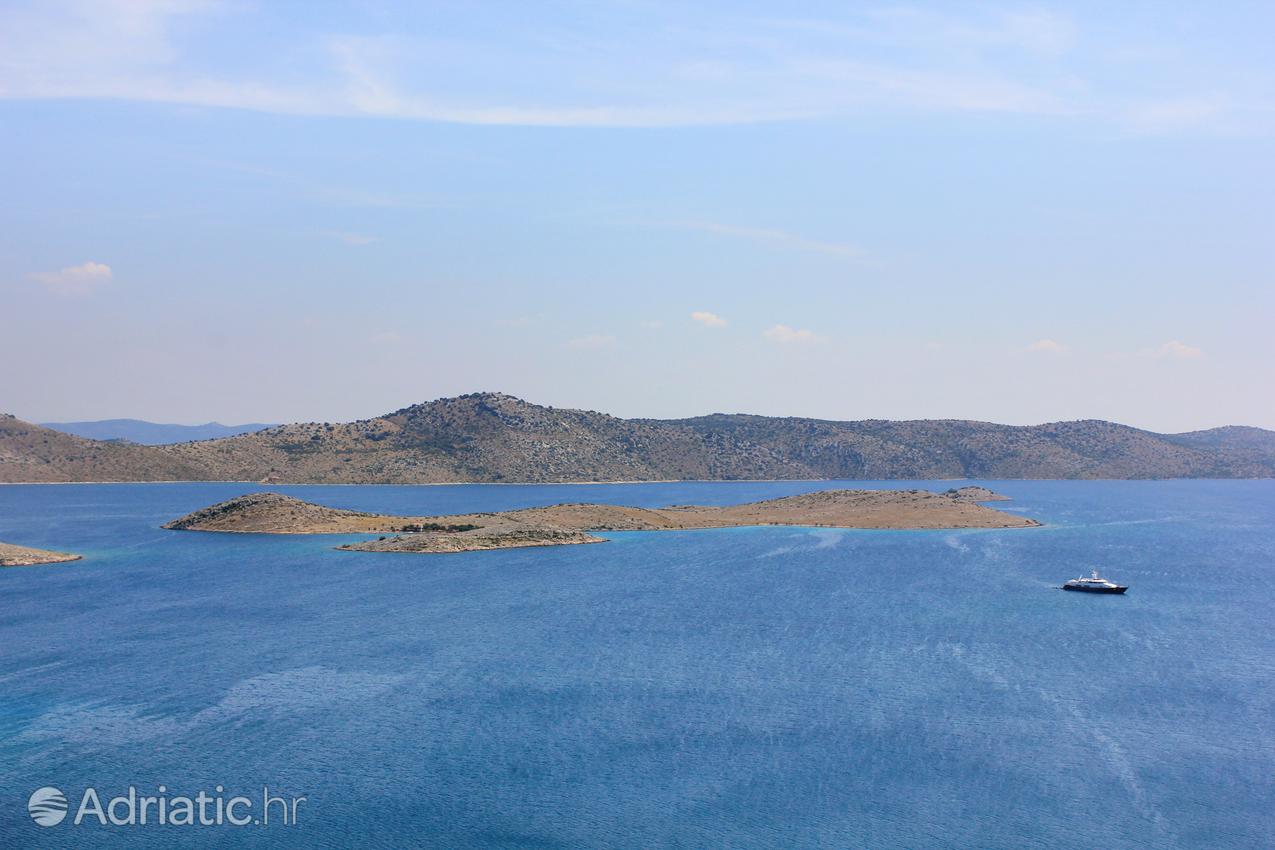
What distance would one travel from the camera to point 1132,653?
7569 cm

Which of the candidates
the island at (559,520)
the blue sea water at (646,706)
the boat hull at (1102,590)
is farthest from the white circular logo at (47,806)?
the boat hull at (1102,590)

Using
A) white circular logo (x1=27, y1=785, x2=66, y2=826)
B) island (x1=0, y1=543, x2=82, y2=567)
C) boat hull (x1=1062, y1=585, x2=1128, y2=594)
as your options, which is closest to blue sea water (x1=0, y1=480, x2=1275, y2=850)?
white circular logo (x1=27, y1=785, x2=66, y2=826)

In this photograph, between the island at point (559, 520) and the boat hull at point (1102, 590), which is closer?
the boat hull at point (1102, 590)

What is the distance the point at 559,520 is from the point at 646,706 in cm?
9791

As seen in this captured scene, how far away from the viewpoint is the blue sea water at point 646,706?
43.5 metres

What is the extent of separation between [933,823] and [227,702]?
3951 cm

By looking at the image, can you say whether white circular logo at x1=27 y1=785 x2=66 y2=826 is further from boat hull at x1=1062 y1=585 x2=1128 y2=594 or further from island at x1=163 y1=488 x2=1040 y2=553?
boat hull at x1=1062 y1=585 x2=1128 y2=594

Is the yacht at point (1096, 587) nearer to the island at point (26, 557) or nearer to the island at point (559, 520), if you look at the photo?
the island at point (559, 520)

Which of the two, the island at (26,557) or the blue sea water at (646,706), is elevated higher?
the island at (26,557)

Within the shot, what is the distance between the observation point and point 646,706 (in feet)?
195

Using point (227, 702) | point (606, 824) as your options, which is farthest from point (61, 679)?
point (606, 824)

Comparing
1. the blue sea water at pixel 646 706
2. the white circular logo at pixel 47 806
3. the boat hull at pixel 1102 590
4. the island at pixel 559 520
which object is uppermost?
the island at pixel 559 520

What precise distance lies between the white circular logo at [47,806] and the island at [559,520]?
276ft

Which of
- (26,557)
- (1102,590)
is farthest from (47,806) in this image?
(1102,590)
